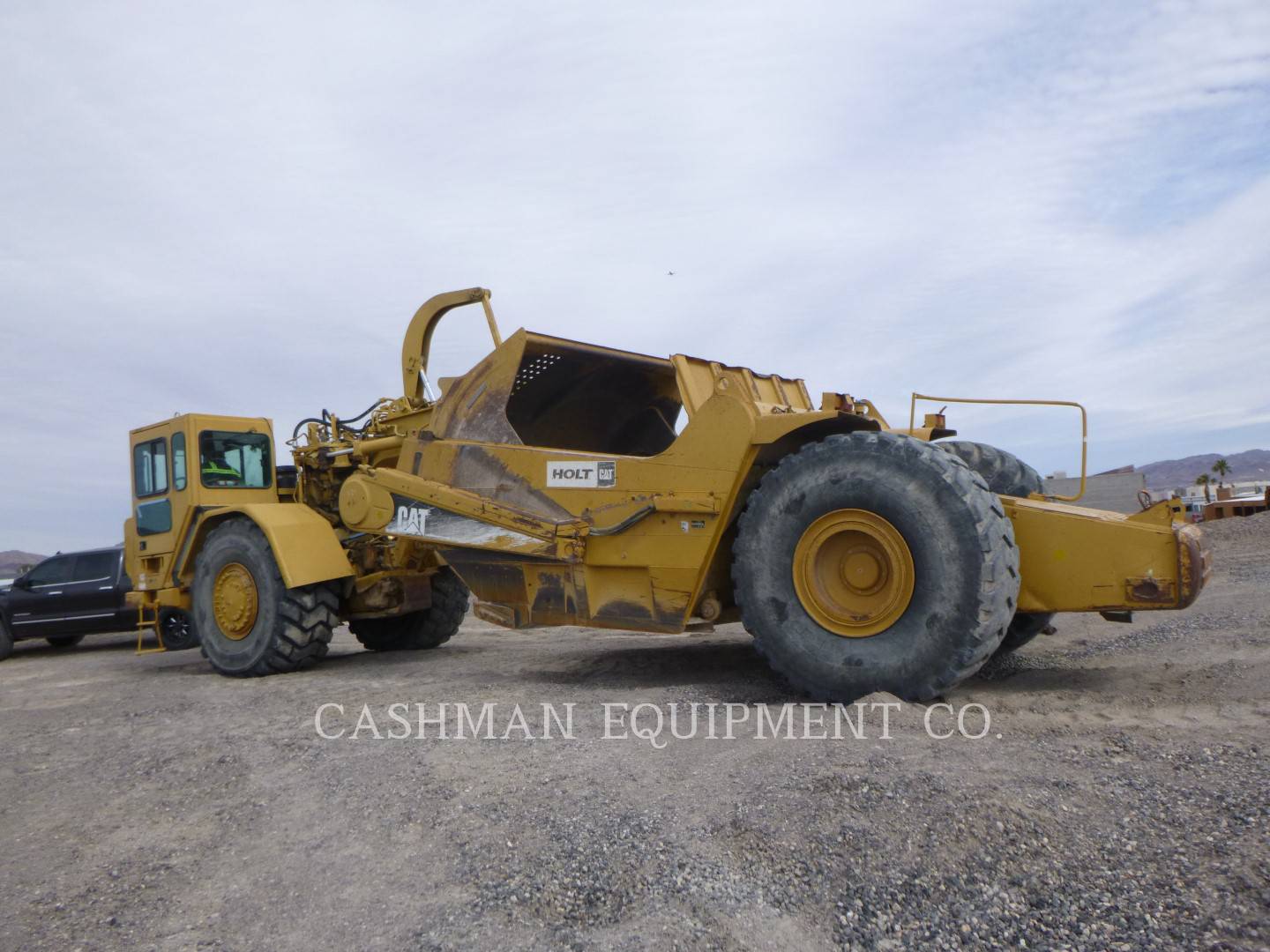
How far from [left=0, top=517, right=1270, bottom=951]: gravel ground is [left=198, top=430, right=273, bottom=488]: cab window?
377 cm

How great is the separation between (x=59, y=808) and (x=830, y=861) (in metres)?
3.43

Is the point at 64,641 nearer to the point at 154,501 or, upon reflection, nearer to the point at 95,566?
the point at 95,566

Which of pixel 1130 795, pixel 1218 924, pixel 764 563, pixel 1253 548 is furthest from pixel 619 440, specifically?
pixel 1253 548

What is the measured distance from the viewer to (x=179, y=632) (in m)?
12.3

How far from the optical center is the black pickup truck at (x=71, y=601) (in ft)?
43.1

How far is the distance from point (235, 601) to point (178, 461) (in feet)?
5.71

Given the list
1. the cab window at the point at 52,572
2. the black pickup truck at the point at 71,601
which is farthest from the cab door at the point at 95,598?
the cab window at the point at 52,572

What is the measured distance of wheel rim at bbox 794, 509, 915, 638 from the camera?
16.3 ft

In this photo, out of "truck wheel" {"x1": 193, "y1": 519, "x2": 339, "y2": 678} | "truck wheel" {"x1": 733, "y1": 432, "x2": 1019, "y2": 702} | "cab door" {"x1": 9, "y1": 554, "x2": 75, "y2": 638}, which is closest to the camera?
"truck wheel" {"x1": 733, "y1": 432, "x2": 1019, "y2": 702}

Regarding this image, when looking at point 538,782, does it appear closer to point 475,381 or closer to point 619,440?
point 475,381

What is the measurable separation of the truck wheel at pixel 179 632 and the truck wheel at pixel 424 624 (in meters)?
3.59

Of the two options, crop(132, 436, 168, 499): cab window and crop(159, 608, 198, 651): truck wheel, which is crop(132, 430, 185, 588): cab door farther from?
crop(159, 608, 198, 651): truck wheel

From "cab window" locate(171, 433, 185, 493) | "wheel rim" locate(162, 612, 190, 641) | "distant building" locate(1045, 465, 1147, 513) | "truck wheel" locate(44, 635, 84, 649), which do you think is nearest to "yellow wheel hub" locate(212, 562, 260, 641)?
"cab window" locate(171, 433, 185, 493)

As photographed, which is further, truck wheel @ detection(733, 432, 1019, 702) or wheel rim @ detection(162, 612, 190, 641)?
wheel rim @ detection(162, 612, 190, 641)
